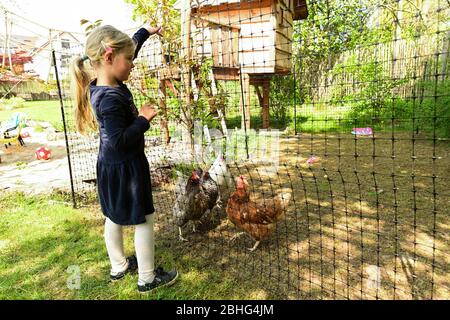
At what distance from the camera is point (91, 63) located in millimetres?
1807

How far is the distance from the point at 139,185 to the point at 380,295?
5.34 feet

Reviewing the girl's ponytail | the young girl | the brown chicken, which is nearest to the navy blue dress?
the young girl

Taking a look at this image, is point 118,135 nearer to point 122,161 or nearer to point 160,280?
point 122,161

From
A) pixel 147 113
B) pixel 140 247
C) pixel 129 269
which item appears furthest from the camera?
pixel 129 269

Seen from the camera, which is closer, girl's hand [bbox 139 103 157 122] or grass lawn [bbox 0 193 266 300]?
girl's hand [bbox 139 103 157 122]

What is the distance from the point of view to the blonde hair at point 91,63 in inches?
67.0

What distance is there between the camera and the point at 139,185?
1.84 m

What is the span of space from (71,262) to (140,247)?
3.16 ft

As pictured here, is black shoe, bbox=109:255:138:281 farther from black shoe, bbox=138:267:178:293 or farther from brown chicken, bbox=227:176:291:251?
brown chicken, bbox=227:176:291:251

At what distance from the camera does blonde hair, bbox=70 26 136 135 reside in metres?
1.70

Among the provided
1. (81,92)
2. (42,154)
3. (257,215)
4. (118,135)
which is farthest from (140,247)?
(42,154)

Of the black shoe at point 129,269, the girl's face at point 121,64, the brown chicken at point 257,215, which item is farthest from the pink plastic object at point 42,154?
the girl's face at point 121,64

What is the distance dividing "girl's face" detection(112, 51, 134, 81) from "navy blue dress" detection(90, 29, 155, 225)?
0.23 feet
